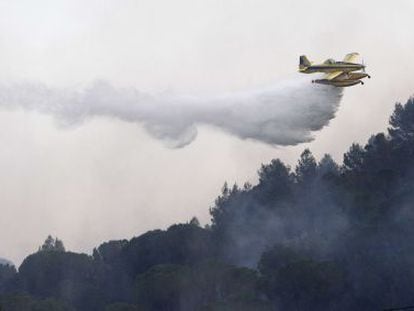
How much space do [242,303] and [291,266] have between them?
7651mm

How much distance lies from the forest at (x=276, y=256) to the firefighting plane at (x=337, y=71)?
113ft

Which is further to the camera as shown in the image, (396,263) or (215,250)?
(215,250)

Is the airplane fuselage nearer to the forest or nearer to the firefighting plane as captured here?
the firefighting plane

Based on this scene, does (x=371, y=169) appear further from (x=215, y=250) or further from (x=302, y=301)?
(x=302, y=301)

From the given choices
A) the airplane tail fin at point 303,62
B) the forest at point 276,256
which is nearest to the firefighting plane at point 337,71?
the airplane tail fin at point 303,62

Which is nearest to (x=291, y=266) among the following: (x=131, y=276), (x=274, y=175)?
(x=131, y=276)

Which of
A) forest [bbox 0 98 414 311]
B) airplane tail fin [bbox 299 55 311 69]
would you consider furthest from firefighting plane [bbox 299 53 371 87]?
forest [bbox 0 98 414 311]

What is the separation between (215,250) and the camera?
6516 inches

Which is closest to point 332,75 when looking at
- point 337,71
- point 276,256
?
point 337,71

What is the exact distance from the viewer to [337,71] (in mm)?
94000

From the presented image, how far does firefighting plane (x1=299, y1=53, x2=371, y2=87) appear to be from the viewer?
93.0 m

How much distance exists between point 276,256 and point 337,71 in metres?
47.5

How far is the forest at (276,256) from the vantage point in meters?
123

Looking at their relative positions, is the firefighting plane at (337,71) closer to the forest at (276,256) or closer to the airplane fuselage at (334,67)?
the airplane fuselage at (334,67)
